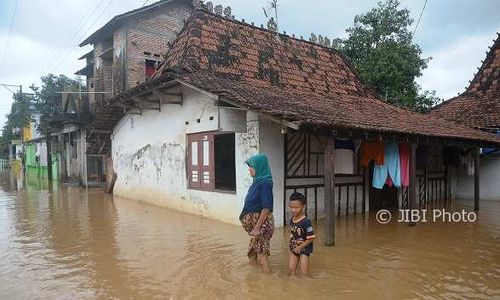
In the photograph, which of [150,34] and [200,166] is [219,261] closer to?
[200,166]

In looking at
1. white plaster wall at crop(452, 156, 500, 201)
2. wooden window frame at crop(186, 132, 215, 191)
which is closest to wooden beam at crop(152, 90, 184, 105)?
wooden window frame at crop(186, 132, 215, 191)

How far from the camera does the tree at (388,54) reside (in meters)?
18.4

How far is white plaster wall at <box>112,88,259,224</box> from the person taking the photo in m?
9.41

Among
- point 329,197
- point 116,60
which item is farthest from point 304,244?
point 116,60

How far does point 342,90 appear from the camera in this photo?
46.8ft

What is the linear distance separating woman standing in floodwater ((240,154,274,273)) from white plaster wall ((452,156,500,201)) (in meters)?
12.5

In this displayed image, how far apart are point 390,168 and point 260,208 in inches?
220

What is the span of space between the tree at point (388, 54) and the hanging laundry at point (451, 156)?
15.1ft

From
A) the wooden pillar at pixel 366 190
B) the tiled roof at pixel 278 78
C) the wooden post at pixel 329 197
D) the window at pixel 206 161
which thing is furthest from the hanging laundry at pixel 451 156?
the wooden post at pixel 329 197

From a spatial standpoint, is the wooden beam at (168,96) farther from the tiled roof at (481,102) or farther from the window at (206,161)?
the tiled roof at (481,102)

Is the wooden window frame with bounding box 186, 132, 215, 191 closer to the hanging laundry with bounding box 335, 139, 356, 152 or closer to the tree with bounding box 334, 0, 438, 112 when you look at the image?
the hanging laundry with bounding box 335, 139, 356, 152

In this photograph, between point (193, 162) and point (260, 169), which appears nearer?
point (260, 169)

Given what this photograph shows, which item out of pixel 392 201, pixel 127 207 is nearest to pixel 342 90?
pixel 392 201

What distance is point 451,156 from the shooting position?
1452 centimetres
